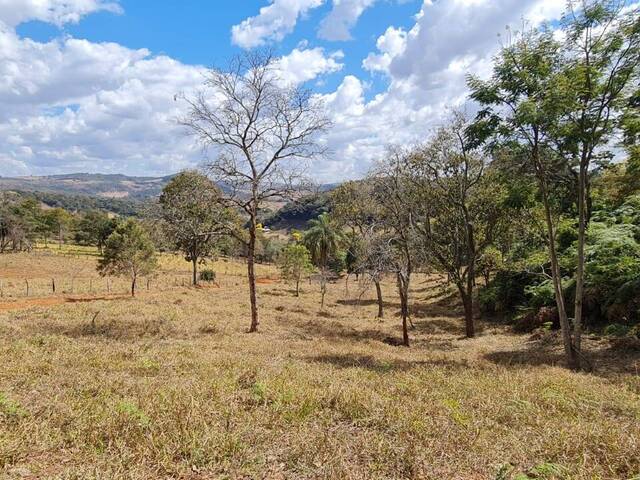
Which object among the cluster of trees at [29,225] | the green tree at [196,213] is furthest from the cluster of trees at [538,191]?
the cluster of trees at [29,225]

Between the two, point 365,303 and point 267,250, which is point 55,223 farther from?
point 365,303

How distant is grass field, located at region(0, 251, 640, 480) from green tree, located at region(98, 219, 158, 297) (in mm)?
15130

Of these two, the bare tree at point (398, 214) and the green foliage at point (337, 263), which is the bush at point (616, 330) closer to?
the bare tree at point (398, 214)

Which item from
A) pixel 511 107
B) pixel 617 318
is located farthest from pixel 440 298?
pixel 511 107

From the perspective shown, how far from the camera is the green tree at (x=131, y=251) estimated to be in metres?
28.5

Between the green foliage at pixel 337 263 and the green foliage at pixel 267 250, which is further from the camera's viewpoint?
the green foliage at pixel 267 250

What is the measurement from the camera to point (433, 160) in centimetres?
1842

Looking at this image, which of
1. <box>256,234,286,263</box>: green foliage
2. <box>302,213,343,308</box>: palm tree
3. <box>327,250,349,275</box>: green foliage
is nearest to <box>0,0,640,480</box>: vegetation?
<box>302,213,343,308</box>: palm tree

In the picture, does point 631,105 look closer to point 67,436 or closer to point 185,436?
point 185,436

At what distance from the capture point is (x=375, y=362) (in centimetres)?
1193

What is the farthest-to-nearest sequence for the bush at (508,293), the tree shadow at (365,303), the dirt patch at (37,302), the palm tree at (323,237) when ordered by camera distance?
the palm tree at (323,237), the tree shadow at (365,303), the bush at (508,293), the dirt patch at (37,302)

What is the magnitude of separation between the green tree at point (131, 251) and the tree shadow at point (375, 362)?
20.6 m

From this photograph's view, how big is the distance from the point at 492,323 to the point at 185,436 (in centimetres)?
2119

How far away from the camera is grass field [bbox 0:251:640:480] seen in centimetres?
464
